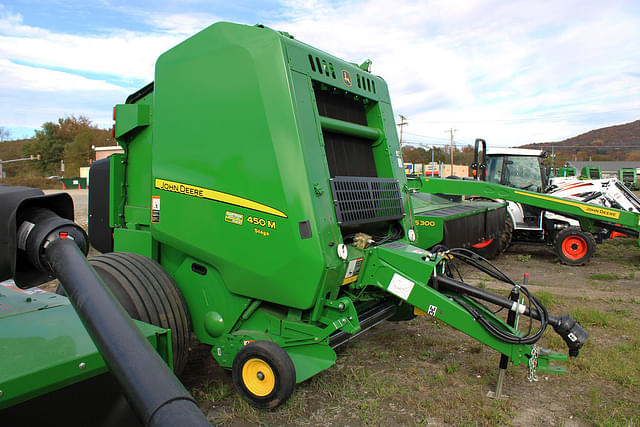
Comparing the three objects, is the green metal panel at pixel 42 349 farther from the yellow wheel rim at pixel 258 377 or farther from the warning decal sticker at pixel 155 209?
the warning decal sticker at pixel 155 209

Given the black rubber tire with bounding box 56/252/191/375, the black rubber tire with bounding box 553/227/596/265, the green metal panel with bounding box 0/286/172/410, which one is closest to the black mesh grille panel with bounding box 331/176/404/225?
the black rubber tire with bounding box 56/252/191/375

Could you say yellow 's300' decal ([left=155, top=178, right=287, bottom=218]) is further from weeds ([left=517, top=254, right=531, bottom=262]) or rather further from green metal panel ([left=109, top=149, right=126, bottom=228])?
weeds ([left=517, top=254, right=531, bottom=262])

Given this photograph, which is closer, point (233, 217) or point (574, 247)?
point (233, 217)

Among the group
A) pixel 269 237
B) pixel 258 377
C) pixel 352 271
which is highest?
pixel 269 237

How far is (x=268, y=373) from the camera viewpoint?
122 inches

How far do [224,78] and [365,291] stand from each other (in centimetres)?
195

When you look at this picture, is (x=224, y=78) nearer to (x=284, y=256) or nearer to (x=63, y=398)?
(x=284, y=256)

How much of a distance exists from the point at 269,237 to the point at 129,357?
7.04ft

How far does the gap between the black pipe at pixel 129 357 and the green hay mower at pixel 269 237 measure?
1.91 m

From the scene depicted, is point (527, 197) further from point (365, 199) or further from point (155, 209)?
point (155, 209)

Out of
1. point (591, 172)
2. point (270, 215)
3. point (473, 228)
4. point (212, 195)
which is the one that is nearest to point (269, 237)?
point (270, 215)

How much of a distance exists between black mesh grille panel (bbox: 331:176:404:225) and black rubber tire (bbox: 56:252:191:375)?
1394 millimetres

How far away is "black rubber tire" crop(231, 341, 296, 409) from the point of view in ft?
9.90

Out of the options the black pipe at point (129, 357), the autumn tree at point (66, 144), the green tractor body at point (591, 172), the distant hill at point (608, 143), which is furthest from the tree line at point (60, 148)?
the distant hill at point (608, 143)
